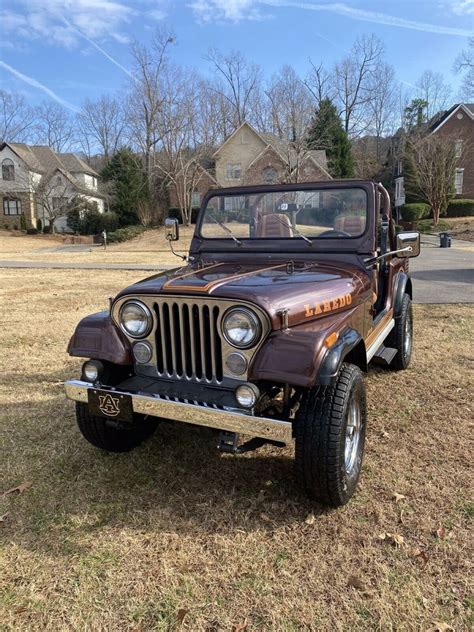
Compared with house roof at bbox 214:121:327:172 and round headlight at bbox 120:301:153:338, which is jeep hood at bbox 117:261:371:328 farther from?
house roof at bbox 214:121:327:172

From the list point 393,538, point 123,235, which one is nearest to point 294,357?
point 393,538

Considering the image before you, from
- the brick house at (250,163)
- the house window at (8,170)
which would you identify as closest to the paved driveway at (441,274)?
the brick house at (250,163)

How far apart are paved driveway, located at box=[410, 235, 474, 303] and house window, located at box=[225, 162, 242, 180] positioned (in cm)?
2202

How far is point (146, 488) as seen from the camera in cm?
290

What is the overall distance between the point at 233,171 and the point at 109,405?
123 feet

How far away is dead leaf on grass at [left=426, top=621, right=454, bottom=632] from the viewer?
1.92 m

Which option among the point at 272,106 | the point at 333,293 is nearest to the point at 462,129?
the point at 272,106

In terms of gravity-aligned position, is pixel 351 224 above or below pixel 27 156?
below

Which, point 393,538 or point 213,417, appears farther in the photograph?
point 393,538

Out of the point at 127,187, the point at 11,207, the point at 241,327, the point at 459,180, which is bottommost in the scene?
the point at 241,327

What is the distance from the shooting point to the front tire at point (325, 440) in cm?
241

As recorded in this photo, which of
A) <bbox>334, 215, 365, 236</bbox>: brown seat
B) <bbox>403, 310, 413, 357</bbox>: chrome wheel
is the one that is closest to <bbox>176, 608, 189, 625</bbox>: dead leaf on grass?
<bbox>334, 215, 365, 236</bbox>: brown seat

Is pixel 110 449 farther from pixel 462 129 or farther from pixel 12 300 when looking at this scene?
pixel 462 129

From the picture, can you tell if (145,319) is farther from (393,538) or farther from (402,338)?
(402,338)
